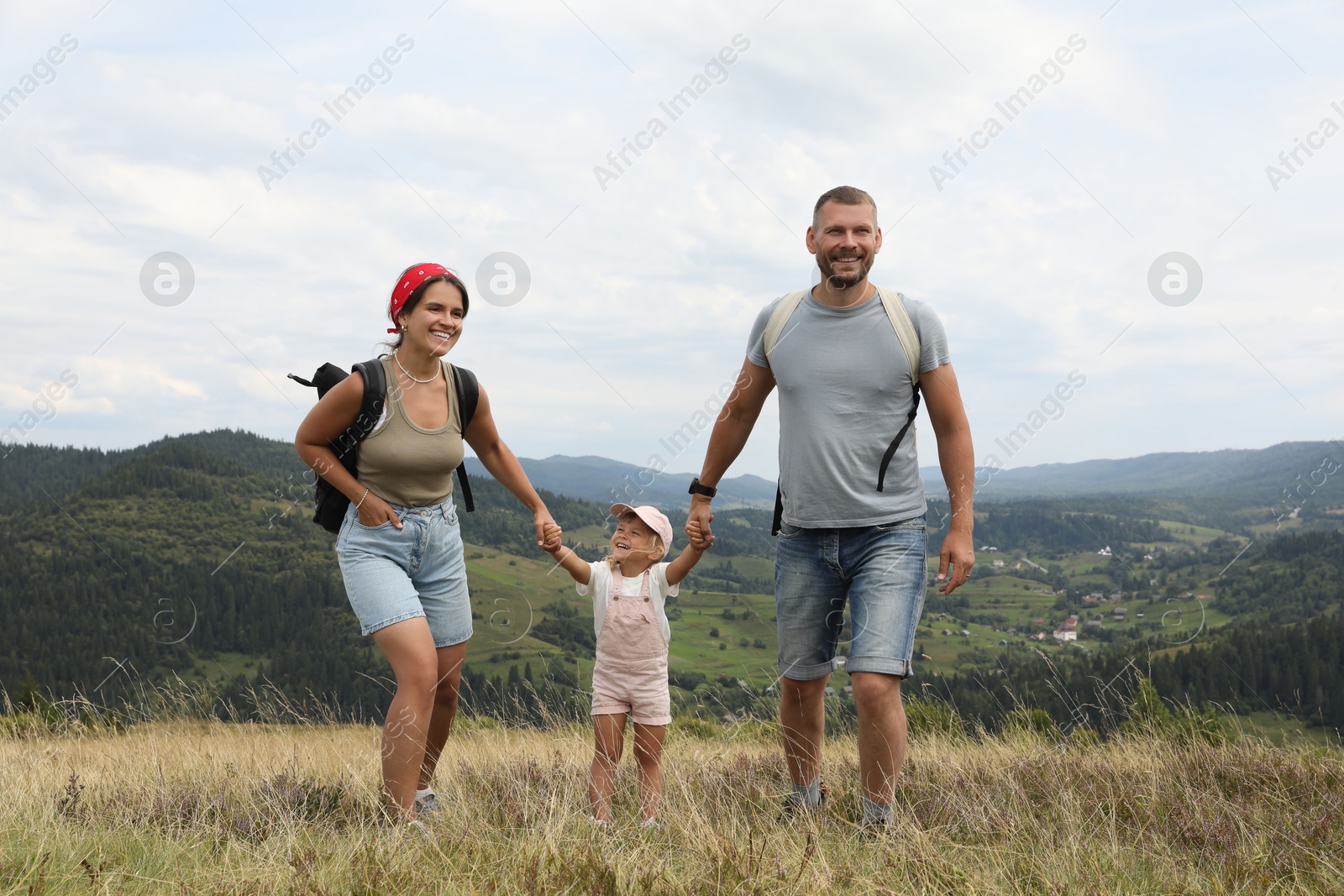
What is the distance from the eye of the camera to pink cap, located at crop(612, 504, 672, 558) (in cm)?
416

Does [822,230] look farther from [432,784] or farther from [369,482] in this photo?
[432,784]

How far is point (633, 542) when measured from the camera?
4.15 metres

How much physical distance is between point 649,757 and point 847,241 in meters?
2.44

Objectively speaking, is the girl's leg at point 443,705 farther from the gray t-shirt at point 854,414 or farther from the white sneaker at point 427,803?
the gray t-shirt at point 854,414

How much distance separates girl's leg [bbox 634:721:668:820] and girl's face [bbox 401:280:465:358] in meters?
1.92

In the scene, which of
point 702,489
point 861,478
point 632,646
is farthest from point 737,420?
point 632,646

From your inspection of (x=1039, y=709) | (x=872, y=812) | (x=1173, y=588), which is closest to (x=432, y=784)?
(x=872, y=812)

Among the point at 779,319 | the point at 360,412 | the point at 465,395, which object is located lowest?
the point at 360,412

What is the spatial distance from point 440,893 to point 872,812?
1.88m

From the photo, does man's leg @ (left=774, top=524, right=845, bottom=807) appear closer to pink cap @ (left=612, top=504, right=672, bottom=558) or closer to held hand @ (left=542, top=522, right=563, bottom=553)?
pink cap @ (left=612, top=504, right=672, bottom=558)

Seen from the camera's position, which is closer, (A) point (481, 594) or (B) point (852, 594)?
(B) point (852, 594)

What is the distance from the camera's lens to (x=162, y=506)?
5182 inches

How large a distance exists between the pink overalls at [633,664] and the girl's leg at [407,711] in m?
0.75

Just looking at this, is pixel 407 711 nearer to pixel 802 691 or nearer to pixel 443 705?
pixel 443 705
